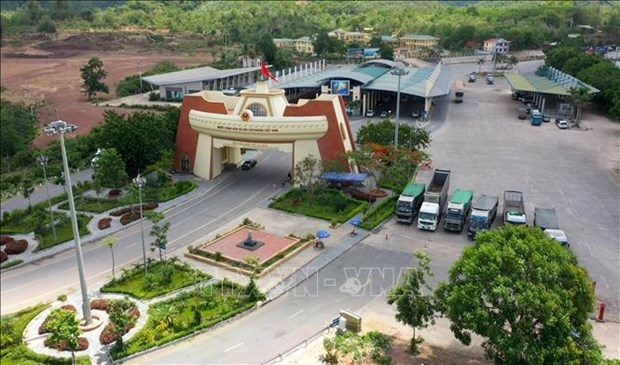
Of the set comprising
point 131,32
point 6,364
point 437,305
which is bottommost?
point 6,364

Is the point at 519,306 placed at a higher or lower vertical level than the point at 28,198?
higher

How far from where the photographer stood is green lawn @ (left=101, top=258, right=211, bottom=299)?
2767 cm

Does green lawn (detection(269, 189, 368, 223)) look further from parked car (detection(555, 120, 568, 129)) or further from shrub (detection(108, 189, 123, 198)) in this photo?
parked car (detection(555, 120, 568, 129))

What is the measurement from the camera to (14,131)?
53.9 m

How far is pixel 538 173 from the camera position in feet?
153

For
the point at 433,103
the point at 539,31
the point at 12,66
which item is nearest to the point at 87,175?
the point at 433,103

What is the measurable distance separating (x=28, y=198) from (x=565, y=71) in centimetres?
8046

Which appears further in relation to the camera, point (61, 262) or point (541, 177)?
point (541, 177)

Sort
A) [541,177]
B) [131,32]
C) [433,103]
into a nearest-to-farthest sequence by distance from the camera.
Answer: [541,177], [433,103], [131,32]

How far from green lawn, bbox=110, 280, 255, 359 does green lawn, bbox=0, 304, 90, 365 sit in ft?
7.97

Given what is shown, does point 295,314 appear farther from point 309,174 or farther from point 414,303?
point 309,174

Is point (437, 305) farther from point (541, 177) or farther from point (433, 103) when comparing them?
point (433, 103)

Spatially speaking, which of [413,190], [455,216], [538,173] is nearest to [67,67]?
[413,190]

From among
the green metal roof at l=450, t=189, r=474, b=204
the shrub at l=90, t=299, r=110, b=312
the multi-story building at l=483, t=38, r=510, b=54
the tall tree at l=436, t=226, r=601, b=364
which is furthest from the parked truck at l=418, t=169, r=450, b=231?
the multi-story building at l=483, t=38, r=510, b=54
